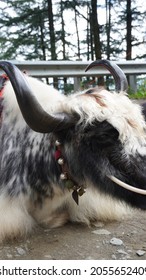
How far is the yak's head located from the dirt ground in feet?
1.27

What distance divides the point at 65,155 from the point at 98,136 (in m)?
0.30

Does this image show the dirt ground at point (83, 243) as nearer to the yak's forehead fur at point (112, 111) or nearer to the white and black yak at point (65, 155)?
the white and black yak at point (65, 155)

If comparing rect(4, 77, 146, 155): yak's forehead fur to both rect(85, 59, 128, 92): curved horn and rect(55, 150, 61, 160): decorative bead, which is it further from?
rect(85, 59, 128, 92): curved horn

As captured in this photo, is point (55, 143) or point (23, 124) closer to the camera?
point (55, 143)

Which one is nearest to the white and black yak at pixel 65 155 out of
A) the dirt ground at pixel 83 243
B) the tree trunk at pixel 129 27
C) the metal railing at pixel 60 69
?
the dirt ground at pixel 83 243

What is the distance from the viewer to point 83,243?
271cm

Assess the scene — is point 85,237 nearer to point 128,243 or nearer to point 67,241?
point 67,241

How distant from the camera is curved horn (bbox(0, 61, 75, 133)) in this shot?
7.27 feet

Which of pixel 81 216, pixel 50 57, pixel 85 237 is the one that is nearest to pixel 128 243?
pixel 85 237

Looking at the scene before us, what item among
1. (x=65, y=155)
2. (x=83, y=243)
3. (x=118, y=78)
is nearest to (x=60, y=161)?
(x=65, y=155)

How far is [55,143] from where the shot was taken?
8.63 ft

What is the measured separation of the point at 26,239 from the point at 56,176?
1.81 feet

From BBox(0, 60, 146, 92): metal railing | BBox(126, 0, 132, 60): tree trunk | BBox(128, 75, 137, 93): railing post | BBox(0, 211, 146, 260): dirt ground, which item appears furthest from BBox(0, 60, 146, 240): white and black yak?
BBox(126, 0, 132, 60): tree trunk

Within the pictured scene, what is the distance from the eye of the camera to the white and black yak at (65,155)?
236 centimetres
